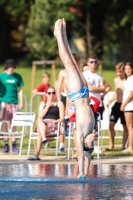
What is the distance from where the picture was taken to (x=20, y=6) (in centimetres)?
5022

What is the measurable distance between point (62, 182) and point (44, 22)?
3599 cm

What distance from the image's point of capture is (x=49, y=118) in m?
15.7

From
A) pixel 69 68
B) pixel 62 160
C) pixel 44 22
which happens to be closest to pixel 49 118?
pixel 62 160

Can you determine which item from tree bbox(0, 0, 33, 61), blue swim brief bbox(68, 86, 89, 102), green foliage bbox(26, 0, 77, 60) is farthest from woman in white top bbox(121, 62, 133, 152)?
tree bbox(0, 0, 33, 61)

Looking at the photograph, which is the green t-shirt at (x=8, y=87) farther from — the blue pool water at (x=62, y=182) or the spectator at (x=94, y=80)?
the blue pool water at (x=62, y=182)

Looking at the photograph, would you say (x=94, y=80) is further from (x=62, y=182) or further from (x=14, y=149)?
(x=62, y=182)

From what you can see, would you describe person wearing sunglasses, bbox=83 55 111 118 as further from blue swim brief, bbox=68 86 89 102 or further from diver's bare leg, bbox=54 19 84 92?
blue swim brief, bbox=68 86 89 102

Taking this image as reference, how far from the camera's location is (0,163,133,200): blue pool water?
10125 millimetres

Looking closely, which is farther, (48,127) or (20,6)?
(20,6)

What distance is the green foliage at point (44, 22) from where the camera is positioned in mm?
46531

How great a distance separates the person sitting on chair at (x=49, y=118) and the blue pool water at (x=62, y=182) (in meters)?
1.21

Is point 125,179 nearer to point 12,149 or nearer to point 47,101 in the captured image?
point 47,101

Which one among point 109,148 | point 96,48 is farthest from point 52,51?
point 109,148

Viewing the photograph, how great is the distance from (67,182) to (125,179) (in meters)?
0.91
